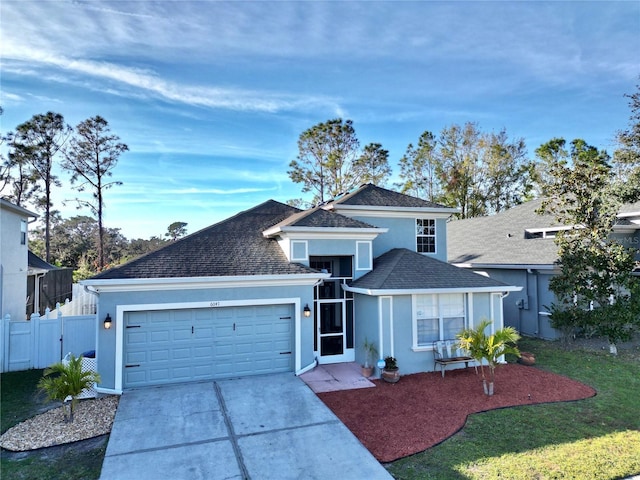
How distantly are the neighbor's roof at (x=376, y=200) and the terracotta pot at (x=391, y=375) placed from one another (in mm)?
6054

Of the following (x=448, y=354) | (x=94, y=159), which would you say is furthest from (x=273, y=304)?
(x=94, y=159)

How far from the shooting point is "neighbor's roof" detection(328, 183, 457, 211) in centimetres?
1366

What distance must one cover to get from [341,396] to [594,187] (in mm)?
11300

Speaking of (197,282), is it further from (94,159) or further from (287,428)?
(94,159)

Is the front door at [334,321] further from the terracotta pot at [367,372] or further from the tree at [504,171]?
the tree at [504,171]

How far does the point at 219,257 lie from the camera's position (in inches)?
422

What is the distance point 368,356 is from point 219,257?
5183 millimetres

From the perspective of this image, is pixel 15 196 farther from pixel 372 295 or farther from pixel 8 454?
pixel 372 295

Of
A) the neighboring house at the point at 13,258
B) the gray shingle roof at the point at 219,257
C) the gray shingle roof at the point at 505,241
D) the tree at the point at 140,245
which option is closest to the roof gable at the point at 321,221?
the gray shingle roof at the point at 219,257

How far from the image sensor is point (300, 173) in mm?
31922

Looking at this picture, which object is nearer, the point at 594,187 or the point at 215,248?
the point at 215,248

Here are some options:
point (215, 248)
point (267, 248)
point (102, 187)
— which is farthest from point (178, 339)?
point (102, 187)

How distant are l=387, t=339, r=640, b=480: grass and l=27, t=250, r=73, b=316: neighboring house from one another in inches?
683

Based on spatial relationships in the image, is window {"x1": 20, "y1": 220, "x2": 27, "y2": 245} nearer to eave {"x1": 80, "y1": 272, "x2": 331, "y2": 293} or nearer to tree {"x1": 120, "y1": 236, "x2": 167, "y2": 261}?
eave {"x1": 80, "y1": 272, "x2": 331, "y2": 293}
